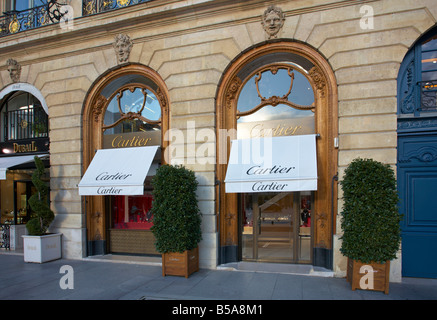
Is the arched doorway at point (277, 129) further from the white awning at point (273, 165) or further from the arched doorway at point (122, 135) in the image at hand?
the arched doorway at point (122, 135)

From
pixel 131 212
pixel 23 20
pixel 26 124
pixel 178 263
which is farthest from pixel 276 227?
pixel 23 20

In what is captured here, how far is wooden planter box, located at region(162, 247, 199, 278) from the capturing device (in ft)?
22.3

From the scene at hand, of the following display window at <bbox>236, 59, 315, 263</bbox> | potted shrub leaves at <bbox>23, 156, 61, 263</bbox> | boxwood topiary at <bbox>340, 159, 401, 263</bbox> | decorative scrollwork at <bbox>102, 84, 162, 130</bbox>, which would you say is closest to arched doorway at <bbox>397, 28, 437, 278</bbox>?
boxwood topiary at <bbox>340, 159, 401, 263</bbox>

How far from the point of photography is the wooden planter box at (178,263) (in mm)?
6809

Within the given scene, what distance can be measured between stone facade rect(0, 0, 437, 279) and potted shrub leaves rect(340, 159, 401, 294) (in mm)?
919

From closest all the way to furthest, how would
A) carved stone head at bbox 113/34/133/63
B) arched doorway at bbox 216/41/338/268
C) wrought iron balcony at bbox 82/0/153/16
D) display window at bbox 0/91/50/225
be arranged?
arched doorway at bbox 216/41/338/268 → carved stone head at bbox 113/34/133/63 → wrought iron balcony at bbox 82/0/153/16 → display window at bbox 0/91/50/225

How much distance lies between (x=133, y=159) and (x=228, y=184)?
3.22 metres

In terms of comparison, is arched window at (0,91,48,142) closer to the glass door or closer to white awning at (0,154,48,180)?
white awning at (0,154,48,180)

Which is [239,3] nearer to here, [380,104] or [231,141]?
[231,141]

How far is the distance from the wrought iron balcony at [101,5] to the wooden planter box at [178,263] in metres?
7.96

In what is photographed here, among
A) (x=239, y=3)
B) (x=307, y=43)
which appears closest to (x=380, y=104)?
(x=307, y=43)

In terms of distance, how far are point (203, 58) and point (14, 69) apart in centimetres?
770

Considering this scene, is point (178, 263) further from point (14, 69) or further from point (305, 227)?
point (14, 69)
